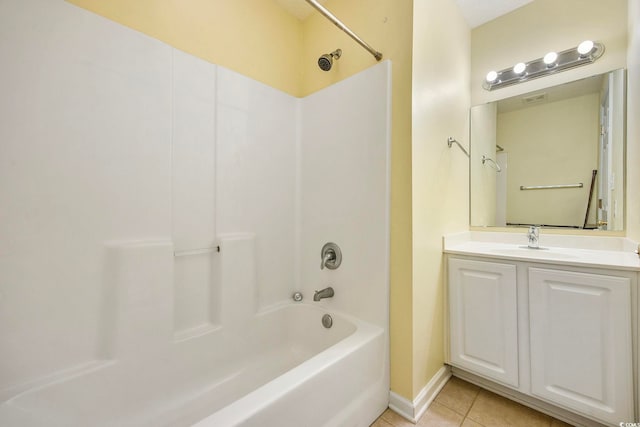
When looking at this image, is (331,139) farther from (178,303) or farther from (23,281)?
(23,281)

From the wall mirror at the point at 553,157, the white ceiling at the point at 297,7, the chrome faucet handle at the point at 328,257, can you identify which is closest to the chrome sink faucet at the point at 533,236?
the wall mirror at the point at 553,157

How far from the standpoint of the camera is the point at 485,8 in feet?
6.13

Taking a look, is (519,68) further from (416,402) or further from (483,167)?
(416,402)

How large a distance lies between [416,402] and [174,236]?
5.04ft

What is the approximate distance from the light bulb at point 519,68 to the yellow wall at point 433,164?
0.36 meters

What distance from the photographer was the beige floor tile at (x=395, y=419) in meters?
1.28

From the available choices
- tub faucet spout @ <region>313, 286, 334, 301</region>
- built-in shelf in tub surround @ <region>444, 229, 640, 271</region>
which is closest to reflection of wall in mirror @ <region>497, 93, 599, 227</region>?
built-in shelf in tub surround @ <region>444, 229, 640, 271</region>

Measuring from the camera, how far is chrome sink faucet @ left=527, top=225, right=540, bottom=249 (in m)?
1.67

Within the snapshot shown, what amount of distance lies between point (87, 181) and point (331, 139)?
4.14ft

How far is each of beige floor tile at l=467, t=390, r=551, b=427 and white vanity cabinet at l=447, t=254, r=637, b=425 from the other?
0.28 ft

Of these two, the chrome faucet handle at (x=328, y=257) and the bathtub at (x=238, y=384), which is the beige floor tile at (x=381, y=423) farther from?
the chrome faucet handle at (x=328, y=257)

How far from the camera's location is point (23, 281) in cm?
93

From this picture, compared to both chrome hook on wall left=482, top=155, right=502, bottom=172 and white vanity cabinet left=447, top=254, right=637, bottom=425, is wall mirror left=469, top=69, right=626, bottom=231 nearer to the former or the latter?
chrome hook on wall left=482, top=155, right=502, bottom=172

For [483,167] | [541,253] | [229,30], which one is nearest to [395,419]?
[541,253]
